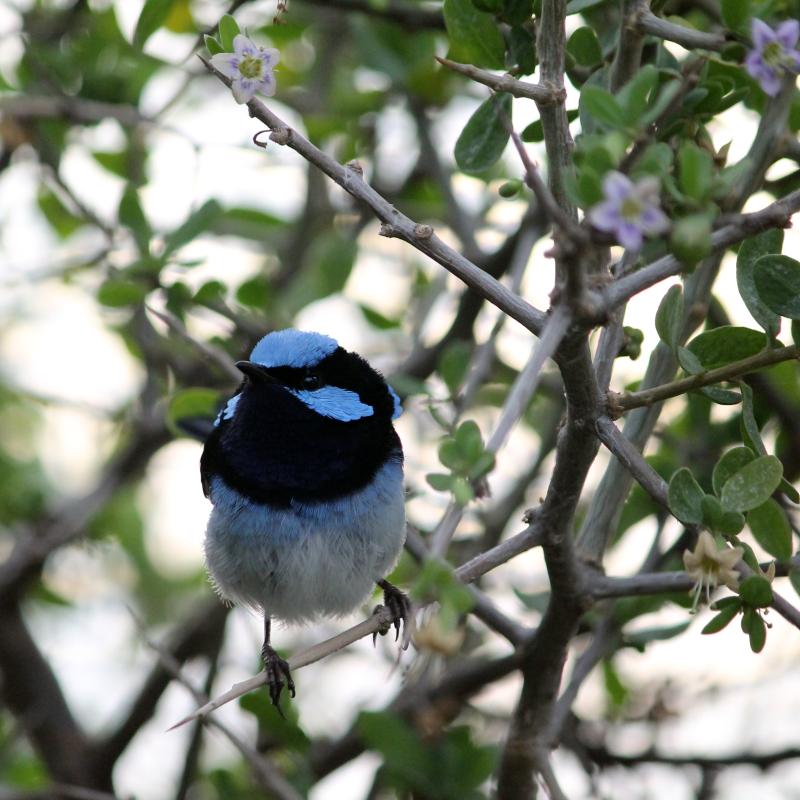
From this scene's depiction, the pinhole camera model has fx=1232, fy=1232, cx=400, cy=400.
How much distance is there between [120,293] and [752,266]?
176 cm

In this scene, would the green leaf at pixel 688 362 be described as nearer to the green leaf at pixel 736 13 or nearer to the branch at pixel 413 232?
the branch at pixel 413 232

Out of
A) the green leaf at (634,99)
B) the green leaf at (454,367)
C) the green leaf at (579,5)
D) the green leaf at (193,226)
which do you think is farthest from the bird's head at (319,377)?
the green leaf at (634,99)

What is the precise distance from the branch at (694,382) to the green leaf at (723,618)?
0.36m

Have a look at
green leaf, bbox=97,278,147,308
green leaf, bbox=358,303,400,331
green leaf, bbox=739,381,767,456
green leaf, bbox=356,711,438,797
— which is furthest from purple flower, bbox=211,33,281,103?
green leaf, bbox=358,303,400,331

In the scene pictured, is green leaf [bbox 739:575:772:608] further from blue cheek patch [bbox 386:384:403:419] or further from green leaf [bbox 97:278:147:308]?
green leaf [bbox 97:278:147:308]

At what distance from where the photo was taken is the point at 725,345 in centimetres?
211

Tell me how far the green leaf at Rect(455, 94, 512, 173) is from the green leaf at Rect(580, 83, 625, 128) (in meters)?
0.67

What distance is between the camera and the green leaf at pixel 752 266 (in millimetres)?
2059

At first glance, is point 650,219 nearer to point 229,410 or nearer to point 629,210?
point 629,210

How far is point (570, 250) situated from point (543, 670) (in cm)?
142

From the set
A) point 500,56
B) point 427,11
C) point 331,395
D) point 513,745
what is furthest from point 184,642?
point 500,56

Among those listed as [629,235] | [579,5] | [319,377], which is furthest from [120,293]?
[629,235]

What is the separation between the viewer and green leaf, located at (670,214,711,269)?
1521 millimetres

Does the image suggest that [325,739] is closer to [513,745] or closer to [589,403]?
[513,745]
